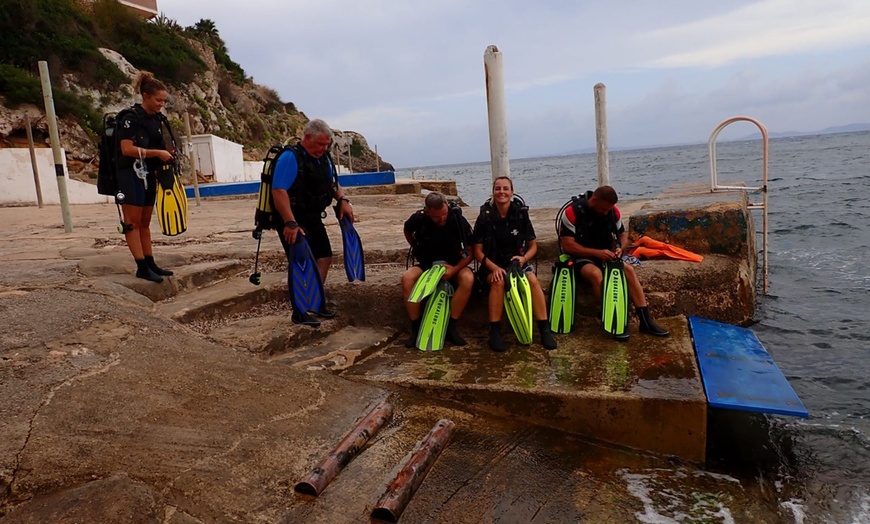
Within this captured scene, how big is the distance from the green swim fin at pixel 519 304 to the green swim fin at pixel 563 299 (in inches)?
13.6

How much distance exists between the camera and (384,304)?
512cm

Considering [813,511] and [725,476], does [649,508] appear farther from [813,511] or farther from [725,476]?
[813,511]

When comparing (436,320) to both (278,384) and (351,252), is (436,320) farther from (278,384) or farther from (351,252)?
(278,384)

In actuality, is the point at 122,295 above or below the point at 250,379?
above

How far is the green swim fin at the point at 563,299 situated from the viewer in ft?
15.8

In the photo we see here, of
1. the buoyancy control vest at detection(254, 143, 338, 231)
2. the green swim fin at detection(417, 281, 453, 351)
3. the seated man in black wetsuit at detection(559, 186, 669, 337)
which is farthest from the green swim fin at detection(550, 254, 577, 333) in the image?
the buoyancy control vest at detection(254, 143, 338, 231)

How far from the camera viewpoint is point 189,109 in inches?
1053

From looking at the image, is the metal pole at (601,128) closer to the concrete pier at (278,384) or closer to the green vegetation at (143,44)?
the concrete pier at (278,384)

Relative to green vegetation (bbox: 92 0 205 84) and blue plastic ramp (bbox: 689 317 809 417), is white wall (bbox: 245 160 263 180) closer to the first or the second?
green vegetation (bbox: 92 0 205 84)

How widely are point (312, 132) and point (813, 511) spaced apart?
395 cm

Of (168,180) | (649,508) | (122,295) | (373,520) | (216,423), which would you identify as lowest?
(649,508)

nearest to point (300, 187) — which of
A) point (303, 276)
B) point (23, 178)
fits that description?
point (303, 276)

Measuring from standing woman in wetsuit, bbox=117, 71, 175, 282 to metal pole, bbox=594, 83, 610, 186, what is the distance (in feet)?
17.1

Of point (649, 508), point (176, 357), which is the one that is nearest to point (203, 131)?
point (176, 357)
